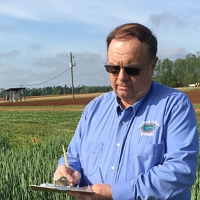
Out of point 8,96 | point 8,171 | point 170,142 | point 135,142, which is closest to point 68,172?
point 135,142

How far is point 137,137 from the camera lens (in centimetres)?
205

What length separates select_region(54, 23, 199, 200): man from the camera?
1.93 metres

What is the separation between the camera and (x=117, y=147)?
6.92 feet

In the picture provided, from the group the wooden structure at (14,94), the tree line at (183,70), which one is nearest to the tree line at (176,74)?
the tree line at (183,70)

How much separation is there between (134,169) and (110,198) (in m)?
0.17

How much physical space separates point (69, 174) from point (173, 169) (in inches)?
19.7

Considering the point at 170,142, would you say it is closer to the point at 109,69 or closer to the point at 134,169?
the point at 134,169

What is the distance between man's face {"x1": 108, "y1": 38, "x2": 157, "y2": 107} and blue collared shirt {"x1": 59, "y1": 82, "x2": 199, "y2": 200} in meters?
0.05

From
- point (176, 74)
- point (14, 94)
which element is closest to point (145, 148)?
point (14, 94)

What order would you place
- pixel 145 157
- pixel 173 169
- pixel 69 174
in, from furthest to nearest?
1. pixel 69 174
2. pixel 145 157
3. pixel 173 169

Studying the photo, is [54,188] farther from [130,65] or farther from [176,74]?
[176,74]

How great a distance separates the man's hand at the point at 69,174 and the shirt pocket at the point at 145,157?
10.8 inches

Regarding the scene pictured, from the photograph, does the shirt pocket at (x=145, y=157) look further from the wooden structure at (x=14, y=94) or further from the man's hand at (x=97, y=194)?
the wooden structure at (x=14, y=94)

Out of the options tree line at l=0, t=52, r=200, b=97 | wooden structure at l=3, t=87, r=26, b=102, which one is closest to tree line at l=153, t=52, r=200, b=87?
tree line at l=0, t=52, r=200, b=97
